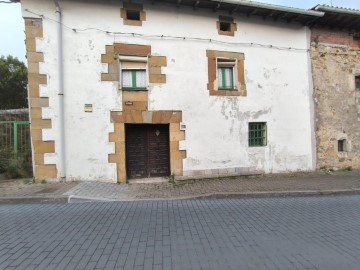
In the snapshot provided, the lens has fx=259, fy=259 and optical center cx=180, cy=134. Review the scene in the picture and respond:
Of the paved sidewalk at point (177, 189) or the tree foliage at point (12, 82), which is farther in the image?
the tree foliage at point (12, 82)

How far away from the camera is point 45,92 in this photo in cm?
756

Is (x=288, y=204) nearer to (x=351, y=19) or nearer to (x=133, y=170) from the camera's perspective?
(x=133, y=170)

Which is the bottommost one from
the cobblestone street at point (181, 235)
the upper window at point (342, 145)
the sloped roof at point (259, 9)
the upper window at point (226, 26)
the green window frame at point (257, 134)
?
the cobblestone street at point (181, 235)

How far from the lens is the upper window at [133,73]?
26.9 feet

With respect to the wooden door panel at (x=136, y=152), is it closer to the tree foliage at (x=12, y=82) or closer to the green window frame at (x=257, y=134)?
the green window frame at (x=257, y=134)

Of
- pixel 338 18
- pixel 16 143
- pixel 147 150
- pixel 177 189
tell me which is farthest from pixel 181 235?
pixel 338 18

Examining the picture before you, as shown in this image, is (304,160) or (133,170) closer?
(133,170)

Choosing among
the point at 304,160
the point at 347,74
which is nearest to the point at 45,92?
the point at 304,160

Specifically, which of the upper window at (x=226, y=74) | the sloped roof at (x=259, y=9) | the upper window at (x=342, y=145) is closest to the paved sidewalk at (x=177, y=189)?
the upper window at (x=342, y=145)

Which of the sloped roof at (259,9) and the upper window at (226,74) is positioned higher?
the sloped roof at (259,9)

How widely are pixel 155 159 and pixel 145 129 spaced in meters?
1.06

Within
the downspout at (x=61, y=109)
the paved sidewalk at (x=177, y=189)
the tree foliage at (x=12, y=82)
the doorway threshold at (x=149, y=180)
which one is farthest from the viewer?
the tree foliage at (x=12, y=82)

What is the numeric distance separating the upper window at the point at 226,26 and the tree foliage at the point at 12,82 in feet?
66.4

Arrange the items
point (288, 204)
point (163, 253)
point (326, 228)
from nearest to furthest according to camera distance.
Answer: point (163, 253), point (326, 228), point (288, 204)
